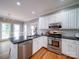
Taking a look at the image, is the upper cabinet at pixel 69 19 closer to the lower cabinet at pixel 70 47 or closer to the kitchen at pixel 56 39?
the kitchen at pixel 56 39

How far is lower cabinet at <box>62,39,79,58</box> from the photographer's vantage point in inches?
110

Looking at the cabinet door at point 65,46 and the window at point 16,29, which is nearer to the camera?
the cabinet door at point 65,46

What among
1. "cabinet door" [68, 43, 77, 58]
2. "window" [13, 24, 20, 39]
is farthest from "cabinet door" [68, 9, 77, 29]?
"window" [13, 24, 20, 39]

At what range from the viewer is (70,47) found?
2.99 m

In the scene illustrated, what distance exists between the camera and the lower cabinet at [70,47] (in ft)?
9.20

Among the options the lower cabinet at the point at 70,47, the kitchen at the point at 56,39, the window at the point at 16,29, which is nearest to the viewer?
the kitchen at the point at 56,39

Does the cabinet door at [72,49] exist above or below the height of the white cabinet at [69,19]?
below

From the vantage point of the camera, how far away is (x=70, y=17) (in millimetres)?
3518

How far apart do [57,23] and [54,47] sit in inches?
56.4

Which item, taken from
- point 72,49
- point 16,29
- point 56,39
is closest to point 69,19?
point 56,39

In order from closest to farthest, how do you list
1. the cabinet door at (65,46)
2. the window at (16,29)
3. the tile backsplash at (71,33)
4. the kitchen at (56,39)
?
the kitchen at (56,39), the cabinet door at (65,46), the tile backsplash at (71,33), the window at (16,29)

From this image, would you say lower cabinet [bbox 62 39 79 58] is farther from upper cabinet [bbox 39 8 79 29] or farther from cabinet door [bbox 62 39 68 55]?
upper cabinet [bbox 39 8 79 29]

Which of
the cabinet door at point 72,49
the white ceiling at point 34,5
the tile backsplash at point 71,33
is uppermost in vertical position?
the white ceiling at point 34,5

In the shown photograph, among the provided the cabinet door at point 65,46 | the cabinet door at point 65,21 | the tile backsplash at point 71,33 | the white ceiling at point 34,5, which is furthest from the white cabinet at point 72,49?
the white ceiling at point 34,5
